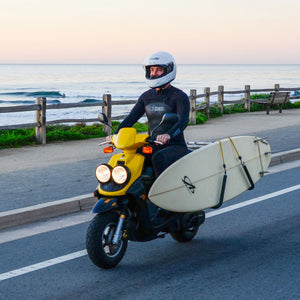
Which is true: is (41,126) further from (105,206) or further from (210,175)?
(105,206)

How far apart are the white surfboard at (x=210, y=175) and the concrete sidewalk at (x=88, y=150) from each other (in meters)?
2.64

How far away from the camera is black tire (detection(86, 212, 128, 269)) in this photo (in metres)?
5.61

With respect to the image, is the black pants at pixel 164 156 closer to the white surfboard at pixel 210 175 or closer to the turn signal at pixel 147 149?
the white surfboard at pixel 210 175

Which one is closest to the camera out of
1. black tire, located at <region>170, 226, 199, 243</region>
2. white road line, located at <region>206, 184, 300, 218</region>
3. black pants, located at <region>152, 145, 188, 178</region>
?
black pants, located at <region>152, 145, 188, 178</region>

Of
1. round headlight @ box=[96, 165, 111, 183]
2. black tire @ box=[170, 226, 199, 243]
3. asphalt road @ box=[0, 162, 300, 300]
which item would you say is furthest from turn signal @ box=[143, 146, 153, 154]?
black tire @ box=[170, 226, 199, 243]

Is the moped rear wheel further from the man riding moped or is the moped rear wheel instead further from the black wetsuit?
the black wetsuit

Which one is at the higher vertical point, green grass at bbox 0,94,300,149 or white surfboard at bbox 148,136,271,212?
white surfboard at bbox 148,136,271,212

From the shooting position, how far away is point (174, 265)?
19.8 ft

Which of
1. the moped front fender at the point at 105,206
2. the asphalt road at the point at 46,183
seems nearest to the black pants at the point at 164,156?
the moped front fender at the point at 105,206

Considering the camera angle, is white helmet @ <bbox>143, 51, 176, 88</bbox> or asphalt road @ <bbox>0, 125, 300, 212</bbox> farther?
asphalt road @ <bbox>0, 125, 300, 212</bbox>

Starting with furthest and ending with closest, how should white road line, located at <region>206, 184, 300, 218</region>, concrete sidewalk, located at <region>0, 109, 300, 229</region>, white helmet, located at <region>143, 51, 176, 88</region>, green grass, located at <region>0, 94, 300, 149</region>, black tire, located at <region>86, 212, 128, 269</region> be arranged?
green grass, located at <region>0, 94, 300, 149</region> → white road line, located at <region>206, 184, 300, 218</region> → concrete sidewalk, located at <region>0, 109, 300, 229</region> → white helmet, located at <region>143, 51, 176, 88</region> → black tire, located at <region>86, 212, 128, 269</region>

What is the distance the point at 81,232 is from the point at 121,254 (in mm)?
1547

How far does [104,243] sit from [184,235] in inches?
52.1

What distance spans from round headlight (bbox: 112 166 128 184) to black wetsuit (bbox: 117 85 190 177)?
0.42m
